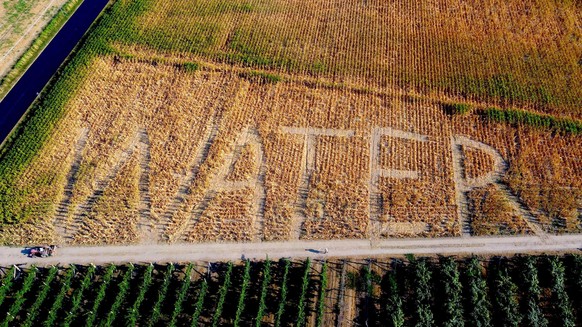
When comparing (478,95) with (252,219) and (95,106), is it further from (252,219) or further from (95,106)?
(95,106)

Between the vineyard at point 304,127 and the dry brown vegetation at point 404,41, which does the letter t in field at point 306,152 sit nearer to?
the vineyard at point 304,127

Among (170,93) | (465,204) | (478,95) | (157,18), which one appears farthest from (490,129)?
(157,18)

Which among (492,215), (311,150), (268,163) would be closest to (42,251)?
(268,163)

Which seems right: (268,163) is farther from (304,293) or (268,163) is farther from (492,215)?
(492,215)

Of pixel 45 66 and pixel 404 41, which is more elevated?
pixel 45 66

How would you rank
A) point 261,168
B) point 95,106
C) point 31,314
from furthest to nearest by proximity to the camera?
point 95,106 < point 261,168 < point 31,314

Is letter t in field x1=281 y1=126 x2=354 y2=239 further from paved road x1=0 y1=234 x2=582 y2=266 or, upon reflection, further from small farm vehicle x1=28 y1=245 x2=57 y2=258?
small farm vehicle x1=28 y1=245 x2=57 y2=258
